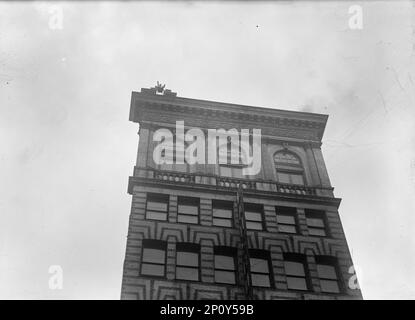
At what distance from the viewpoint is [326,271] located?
29203 millimetres

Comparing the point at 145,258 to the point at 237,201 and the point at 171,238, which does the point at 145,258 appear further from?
the point at 237,201

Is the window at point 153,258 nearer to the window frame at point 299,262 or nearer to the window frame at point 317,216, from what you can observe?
the window frame at point 299,262

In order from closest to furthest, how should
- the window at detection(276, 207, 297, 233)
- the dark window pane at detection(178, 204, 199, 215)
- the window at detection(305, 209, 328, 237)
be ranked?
the dark window pane at detection(178, 204, 199, 215) < the window at detection(276, 207, 297, 233) < the window at detection(305, 209, 328, 237)

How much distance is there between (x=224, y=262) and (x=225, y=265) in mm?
193

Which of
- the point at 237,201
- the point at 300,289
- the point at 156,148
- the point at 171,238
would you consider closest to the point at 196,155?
the point at 156,148

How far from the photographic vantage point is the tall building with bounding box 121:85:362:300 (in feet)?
89.0

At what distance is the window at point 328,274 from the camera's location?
2839 cm

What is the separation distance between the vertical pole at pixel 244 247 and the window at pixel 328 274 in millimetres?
4590

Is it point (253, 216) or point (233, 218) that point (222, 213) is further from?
point (253, 216)

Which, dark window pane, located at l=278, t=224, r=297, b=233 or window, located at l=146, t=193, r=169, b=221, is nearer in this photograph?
window, located at l=146, t=193, r=169, b=221

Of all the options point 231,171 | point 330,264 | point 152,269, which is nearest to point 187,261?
point 152,269

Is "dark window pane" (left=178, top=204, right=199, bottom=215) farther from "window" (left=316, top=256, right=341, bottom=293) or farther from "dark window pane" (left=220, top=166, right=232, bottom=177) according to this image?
"window" (left=316, top=256, right=341, bottom=293)

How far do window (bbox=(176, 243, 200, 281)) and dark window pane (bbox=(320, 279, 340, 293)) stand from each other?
693cm

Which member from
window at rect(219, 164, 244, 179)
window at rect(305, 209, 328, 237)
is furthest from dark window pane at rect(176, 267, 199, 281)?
window at rect(219, 164, 244, 179)
